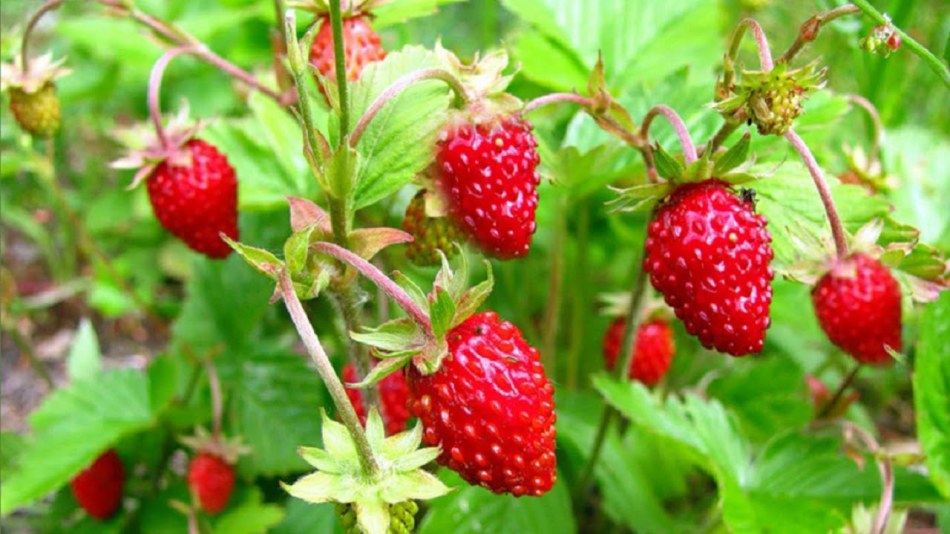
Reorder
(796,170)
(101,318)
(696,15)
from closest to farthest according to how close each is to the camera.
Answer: (796,170) → (696,15) → (101,318)

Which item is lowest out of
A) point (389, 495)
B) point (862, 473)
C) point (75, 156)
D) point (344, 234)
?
point (75, 156)

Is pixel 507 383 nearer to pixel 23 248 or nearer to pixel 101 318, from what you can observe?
pixel 101 318

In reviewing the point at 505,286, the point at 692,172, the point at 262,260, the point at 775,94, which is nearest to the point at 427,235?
the point at 262,260

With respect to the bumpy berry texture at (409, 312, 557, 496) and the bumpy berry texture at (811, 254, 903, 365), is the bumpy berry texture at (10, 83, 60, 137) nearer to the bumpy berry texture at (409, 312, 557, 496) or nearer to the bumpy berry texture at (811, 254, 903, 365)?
the bumpy berry texture at (409, 312, 557, 496)

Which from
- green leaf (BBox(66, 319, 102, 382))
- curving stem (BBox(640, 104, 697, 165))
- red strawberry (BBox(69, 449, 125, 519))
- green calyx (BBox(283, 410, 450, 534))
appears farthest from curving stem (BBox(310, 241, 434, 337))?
green leaf (BBox(66, 319, 102, 382))

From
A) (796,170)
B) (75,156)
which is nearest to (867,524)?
(796,170)

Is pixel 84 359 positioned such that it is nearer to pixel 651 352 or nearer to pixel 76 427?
pixel 76 427
